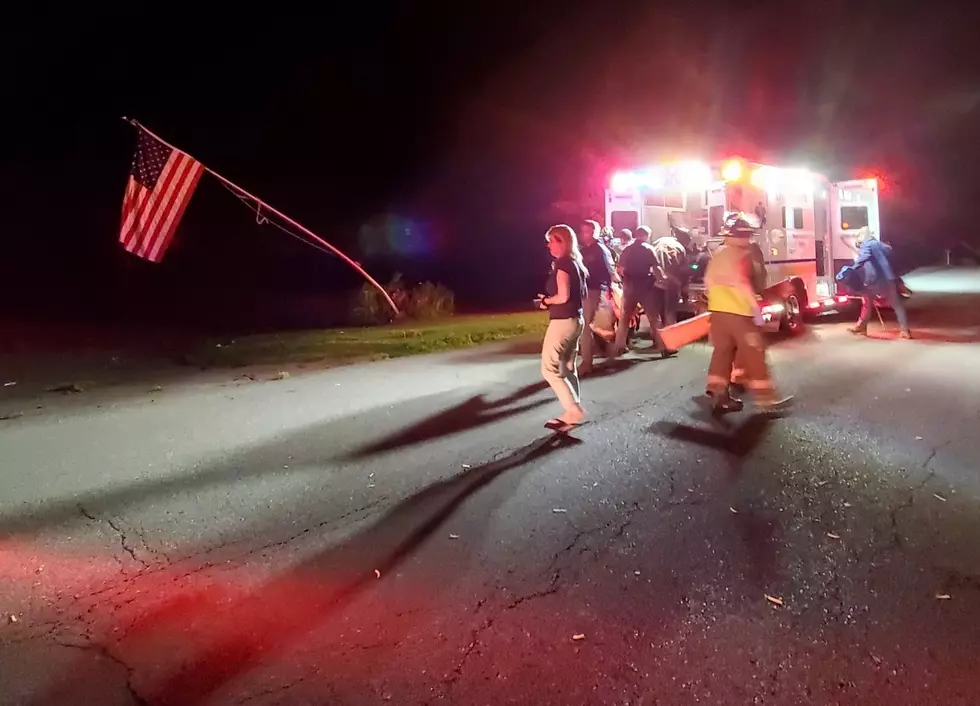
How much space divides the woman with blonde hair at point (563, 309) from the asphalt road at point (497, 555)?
525 millimetres

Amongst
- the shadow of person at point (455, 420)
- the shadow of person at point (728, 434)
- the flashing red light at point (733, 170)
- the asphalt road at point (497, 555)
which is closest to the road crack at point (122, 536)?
the asphalt road at point (497, 555)

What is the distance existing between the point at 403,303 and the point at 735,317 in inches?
543

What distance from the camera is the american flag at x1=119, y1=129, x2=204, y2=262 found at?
12.4 meters

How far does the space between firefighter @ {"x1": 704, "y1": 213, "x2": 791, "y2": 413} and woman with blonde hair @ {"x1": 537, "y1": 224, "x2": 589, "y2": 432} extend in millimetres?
1399

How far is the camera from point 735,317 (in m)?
7.97

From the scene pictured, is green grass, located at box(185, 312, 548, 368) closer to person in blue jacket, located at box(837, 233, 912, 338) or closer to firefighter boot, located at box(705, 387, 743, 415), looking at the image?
person in blue jacket, located at box(837, 233, 912, 338)

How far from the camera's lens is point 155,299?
81.7ft

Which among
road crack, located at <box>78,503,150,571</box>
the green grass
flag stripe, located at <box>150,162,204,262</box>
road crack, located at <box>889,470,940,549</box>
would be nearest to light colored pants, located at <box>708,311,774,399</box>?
road crack, located at <box>889,470,940,549</box>

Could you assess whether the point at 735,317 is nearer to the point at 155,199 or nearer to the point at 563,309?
the point at 563,309

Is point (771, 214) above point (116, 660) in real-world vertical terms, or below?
above

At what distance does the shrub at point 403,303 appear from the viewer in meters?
20.2

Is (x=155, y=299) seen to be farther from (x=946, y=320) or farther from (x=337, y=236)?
(x=946, y=320)

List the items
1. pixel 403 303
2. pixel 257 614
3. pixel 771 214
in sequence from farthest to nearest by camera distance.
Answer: pixel 403 303
pixel 771 214
pixel 257 614

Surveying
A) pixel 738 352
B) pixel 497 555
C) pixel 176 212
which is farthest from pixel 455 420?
pixel 176 212
